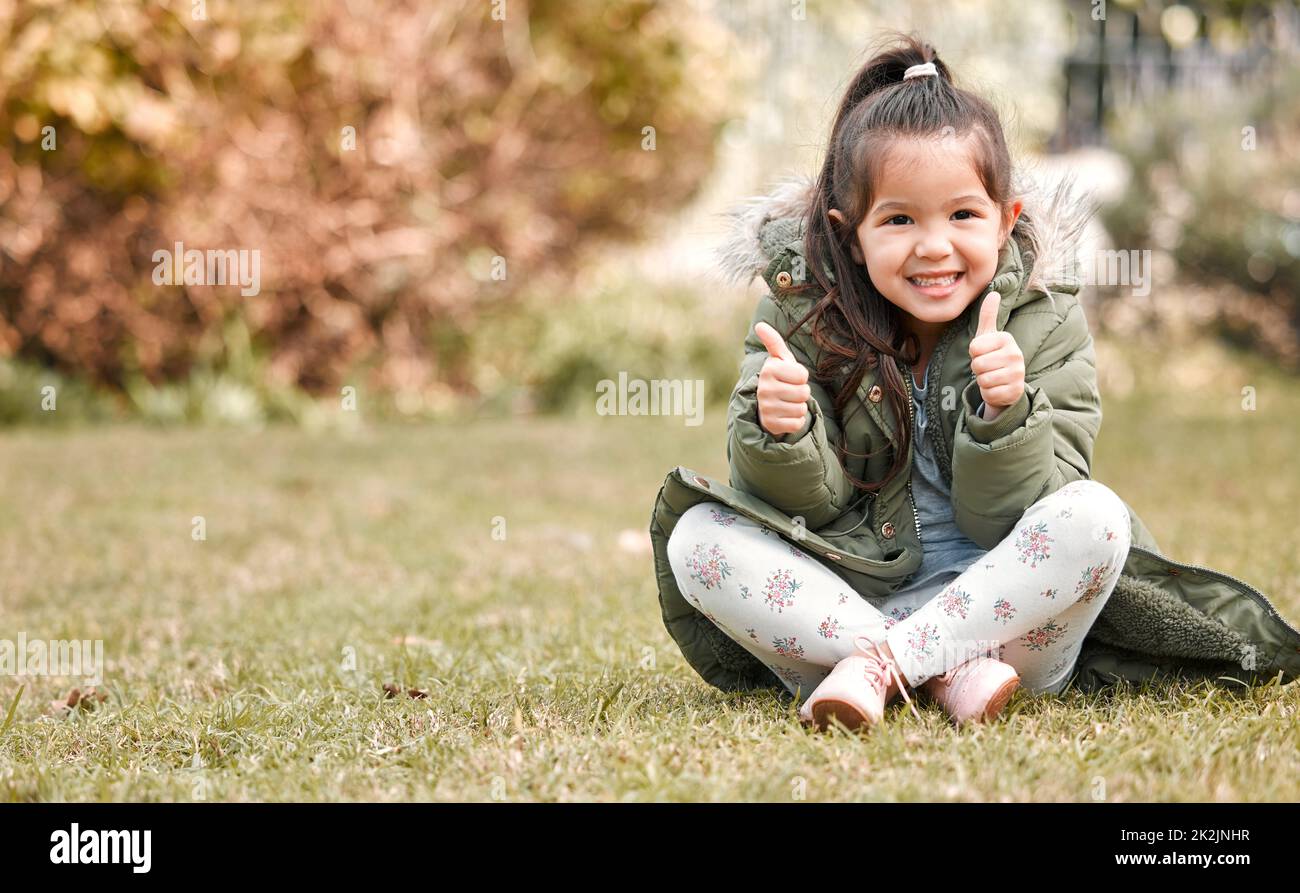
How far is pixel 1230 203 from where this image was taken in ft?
34.0

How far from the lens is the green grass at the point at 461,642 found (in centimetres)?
214

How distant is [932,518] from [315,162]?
730 centimetres

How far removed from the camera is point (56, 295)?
8.69 meters

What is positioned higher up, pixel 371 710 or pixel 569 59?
pixel 569 59

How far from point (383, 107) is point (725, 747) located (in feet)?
25.4

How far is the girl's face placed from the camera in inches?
97.3

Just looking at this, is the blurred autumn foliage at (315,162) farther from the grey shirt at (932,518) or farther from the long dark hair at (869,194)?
the grey shirt at (932,518)

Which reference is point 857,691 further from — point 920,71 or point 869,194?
point 920,71

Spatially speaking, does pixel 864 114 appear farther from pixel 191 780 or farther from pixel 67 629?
pixel 67 629

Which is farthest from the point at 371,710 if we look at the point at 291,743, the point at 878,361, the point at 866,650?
the point at 878,361

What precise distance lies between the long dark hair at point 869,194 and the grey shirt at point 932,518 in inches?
3.0

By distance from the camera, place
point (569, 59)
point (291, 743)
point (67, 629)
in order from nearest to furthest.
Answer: point (291, 743)
point (67, 629)
point (569, 59)

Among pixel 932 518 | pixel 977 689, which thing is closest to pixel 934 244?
pixel 932 518

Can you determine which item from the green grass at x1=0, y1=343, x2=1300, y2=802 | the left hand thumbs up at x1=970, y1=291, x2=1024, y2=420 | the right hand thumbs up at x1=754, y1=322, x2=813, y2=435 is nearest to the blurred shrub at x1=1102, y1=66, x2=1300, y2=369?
the green grass at x1=0, y1=343, x2=1300, y2=802
